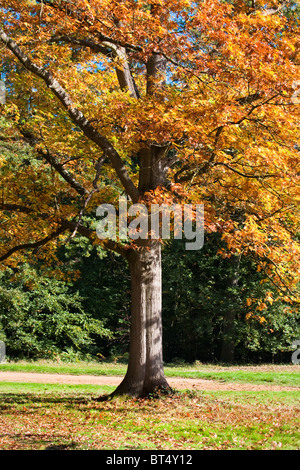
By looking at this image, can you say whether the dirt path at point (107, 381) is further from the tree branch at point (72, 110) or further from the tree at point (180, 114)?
the tree branch at point (72, 110)

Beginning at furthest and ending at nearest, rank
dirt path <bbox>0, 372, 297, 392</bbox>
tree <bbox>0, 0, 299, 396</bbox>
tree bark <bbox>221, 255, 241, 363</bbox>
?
1. tree bark <bbox>221, 255, 241, 363</bbox>
2. dirt path <bbox>0, 372, 297, 392</bbox>
3. tree <bbox>0, 0, 299, 396</bbox>

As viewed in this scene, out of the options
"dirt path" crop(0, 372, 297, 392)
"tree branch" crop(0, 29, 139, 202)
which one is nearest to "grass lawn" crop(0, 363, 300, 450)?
"dirt path" crop(0, 372, 297, 392)

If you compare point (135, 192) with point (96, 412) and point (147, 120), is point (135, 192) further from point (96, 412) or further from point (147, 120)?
point (96, 412)

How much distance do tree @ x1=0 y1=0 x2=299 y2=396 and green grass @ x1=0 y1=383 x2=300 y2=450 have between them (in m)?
1.03

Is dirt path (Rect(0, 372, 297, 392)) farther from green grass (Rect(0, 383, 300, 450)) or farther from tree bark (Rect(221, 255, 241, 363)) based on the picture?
tree bark (Rect(221, 255, 241, 363))

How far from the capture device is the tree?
26.1 feet

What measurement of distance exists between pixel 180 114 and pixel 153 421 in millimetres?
→ 4922

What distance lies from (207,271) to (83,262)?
5.90 meters

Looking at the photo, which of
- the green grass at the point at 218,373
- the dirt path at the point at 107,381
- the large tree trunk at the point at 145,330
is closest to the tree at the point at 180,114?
the large tree trunk at the point at 145,330

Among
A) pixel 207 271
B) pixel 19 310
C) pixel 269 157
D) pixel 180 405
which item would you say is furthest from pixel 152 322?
pixel 207 271

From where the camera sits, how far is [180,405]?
901 centimetres

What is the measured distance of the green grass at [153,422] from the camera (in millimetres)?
6379

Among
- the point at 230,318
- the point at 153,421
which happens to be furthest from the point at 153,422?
the point at 230,318

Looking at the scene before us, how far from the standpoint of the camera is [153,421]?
769 centimetres
